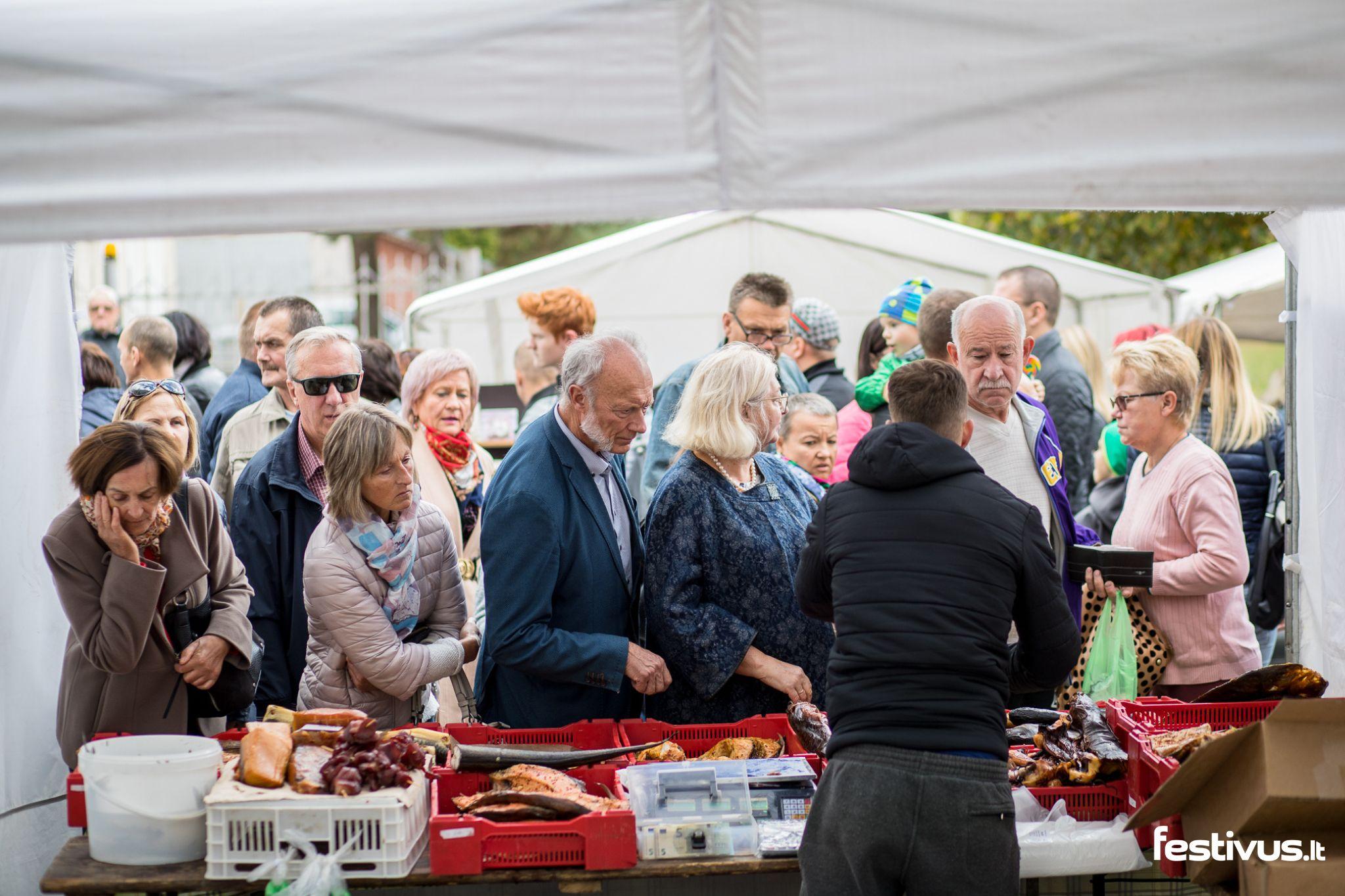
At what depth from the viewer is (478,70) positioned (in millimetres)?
2369

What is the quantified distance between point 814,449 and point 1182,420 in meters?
1.30

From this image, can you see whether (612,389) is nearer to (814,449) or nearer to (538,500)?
(538,500)

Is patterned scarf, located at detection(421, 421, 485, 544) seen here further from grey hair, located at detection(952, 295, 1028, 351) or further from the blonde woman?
the blonde woman

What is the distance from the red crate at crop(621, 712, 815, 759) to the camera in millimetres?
3064

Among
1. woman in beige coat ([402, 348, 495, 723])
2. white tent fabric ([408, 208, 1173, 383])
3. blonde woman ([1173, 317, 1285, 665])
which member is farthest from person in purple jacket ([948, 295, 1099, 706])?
white tent fabric ([408, 208, 1173, 383])

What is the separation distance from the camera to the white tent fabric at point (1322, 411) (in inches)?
135

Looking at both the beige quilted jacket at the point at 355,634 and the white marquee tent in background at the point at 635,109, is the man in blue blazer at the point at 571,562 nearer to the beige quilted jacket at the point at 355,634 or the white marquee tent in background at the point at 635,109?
the beige quilted jacket at the point at 355,634

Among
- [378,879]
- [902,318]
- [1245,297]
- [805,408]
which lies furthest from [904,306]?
[1245,297]

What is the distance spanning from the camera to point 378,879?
8.25ft

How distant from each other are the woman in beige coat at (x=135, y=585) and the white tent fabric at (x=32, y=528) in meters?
0.13

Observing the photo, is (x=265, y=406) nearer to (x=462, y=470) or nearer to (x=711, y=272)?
(x=462, y=470)

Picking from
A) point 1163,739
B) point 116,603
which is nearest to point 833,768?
point 1163,739

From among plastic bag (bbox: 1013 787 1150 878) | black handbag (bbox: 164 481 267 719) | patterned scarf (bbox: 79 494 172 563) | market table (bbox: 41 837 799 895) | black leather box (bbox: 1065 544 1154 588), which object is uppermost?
patterned scarf (bbox: 79 494 172 563)

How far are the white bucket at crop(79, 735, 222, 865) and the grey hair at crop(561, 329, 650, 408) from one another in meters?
1.27
